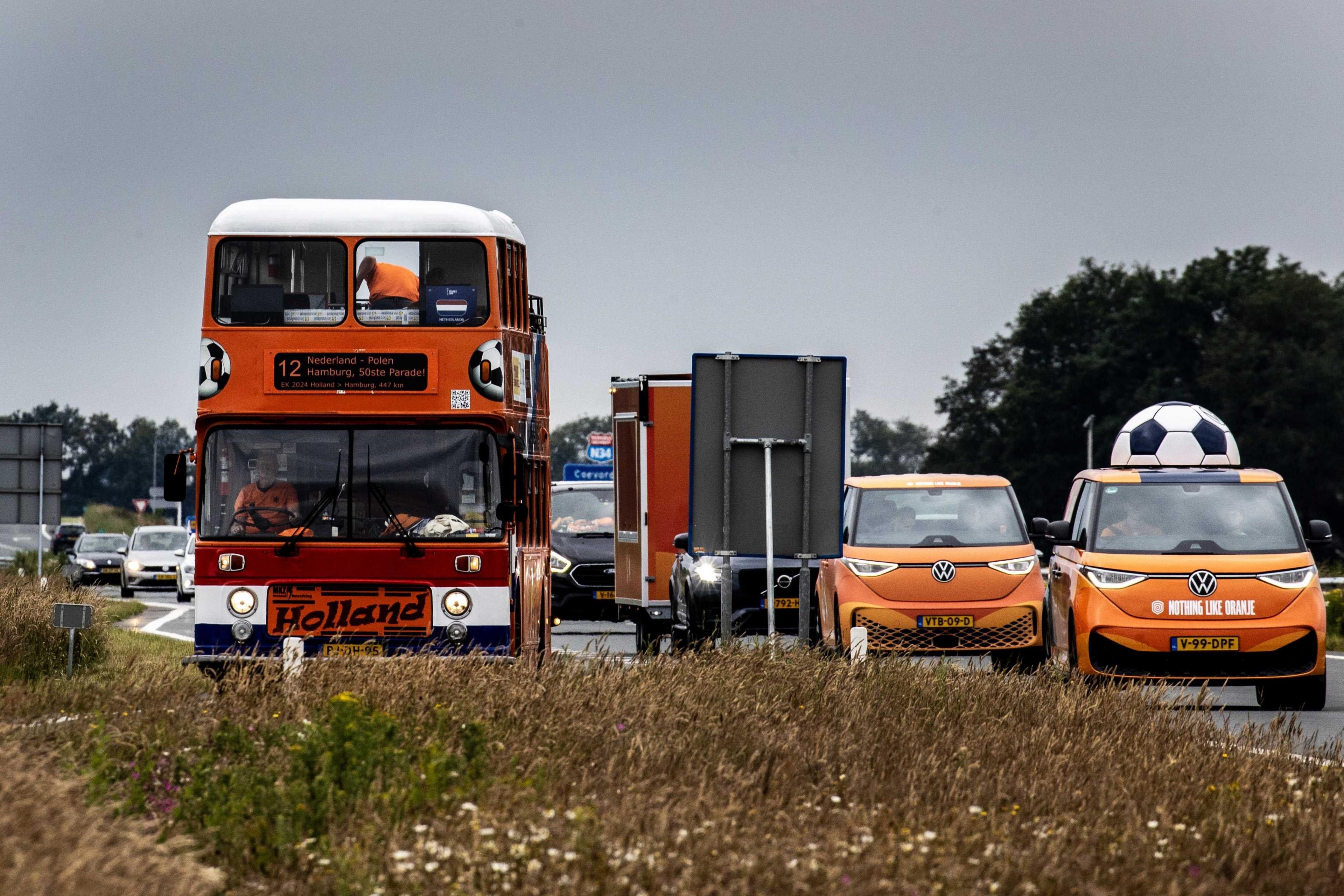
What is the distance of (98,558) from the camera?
52.7m

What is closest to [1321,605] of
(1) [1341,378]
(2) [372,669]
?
(2) [372,669]

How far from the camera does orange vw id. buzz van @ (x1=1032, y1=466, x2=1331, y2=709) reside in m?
16.1

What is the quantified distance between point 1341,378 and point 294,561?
216ft

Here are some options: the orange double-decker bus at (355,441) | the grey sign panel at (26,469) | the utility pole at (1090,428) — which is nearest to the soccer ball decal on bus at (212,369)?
the orange double-decker bus at (355,441)

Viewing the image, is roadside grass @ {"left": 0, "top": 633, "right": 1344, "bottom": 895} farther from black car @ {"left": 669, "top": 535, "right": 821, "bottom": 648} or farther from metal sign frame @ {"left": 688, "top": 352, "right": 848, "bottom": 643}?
black car @ {"left": 669, "top": 535, "right": 821, "bottom": 648}

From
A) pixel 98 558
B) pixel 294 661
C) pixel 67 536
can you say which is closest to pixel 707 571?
pixel 294 661

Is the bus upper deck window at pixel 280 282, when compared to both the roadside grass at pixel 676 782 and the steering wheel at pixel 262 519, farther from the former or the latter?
the roadside grass at pixel 676 782

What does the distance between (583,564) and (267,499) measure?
1346 cm

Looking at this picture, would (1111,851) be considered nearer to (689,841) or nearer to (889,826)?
(889,826)

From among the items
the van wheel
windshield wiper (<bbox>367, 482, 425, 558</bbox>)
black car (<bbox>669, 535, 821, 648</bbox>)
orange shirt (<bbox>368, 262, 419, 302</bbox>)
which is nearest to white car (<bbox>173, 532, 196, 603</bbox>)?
black car (<bbox>669, 535, 821, 648</bbox>)

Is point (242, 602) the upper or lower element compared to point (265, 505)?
lower

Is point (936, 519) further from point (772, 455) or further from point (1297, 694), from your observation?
point (772, 455)

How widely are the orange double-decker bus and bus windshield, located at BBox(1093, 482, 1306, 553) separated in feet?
17.7

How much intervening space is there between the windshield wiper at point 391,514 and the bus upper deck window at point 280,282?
1.21m
